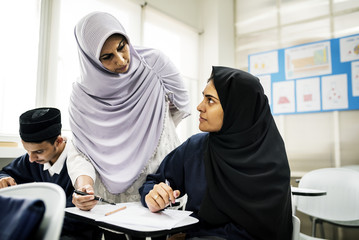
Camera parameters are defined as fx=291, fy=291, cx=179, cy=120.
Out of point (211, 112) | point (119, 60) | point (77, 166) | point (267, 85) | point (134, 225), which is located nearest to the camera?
point (134, 225)

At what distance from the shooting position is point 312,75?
3.46 metres

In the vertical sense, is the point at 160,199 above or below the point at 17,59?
below

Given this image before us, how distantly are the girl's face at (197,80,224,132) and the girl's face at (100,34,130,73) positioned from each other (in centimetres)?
49

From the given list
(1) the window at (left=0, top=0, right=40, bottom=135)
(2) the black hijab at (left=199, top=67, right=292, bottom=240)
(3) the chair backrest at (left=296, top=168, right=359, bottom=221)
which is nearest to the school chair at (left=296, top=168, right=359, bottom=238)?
(3) the chair backrest at (left=296, top=168, right=359, bottom=221)

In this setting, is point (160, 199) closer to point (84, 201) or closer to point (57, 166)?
point (84, 201)

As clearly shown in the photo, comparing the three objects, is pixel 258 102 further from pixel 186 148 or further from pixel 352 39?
pixel 352 39

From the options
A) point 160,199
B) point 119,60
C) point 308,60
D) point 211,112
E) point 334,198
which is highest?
point 308,60

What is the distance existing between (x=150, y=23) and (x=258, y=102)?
8.52 feet

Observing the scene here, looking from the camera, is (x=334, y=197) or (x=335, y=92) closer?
(x=334, y=197)

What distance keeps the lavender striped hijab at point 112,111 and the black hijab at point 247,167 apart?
17.6 inches

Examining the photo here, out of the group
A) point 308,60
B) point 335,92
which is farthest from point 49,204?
point 308,60

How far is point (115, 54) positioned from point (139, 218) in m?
0.87

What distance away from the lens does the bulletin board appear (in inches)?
126

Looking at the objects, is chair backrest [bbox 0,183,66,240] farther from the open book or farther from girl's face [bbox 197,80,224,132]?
girl's face [bbox 197,80,224,132]
